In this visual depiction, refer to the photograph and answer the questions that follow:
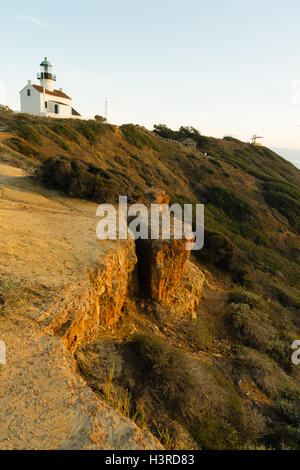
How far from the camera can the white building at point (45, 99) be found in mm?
34719

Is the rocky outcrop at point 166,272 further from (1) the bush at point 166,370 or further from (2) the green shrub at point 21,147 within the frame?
(2) the green shrub at point 21,147

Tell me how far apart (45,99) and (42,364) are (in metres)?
39.6

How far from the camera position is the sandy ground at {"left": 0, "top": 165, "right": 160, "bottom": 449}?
2486 mm

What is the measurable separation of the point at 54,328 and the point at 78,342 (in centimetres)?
84

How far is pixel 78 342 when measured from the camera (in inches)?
178

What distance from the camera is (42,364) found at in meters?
3.13

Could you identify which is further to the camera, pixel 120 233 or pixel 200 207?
pixel 200 207

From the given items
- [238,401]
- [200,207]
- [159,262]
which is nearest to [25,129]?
[200,207]

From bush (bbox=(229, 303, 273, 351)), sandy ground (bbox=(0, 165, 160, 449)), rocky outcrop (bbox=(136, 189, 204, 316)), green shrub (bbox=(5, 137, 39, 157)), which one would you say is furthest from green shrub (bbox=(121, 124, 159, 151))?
sandy ground (bbox=(0, 165, 160, 449))

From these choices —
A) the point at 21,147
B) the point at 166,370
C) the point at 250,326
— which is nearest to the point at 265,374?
the point at 250,326

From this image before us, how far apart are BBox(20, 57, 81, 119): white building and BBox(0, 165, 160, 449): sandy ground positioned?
113 ft

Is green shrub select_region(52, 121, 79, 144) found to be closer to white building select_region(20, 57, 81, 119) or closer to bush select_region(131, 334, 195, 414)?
white building select_region(20, 57, 81, 119)

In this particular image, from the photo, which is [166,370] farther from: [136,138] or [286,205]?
[136,138]
